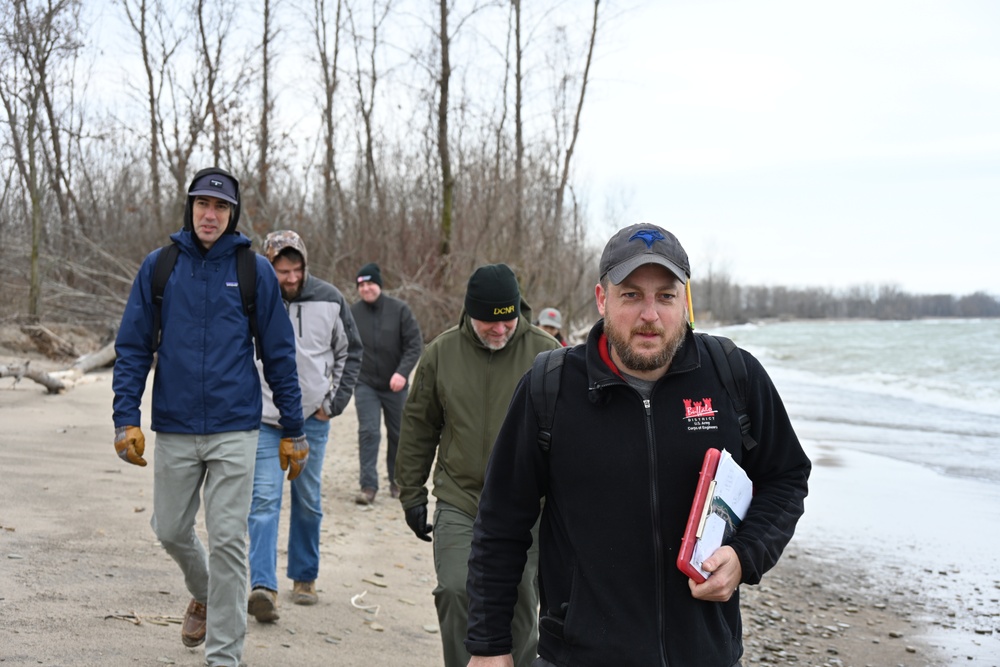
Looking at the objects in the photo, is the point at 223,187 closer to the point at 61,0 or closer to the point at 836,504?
the point at 836,504

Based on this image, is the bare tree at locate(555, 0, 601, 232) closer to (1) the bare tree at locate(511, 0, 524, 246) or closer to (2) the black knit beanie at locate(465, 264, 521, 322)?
(1) the bare tree at locate(511, 0, 524, 246)

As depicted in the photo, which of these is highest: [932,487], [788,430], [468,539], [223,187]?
[223,187]

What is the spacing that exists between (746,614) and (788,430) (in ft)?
17.6

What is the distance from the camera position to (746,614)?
786 cm

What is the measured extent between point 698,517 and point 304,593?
467 cm

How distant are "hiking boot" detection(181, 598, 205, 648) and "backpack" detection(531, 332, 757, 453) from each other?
331 centimetres

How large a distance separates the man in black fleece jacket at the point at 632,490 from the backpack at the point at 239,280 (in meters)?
2.49

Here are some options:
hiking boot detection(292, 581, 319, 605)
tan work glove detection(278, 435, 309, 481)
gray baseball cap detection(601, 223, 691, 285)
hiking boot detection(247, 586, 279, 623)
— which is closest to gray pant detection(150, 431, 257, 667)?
tan work glove detection(278, 435, 309, 481)

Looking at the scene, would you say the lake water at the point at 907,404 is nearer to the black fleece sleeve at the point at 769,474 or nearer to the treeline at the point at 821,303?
the black fleece sleeve at the point at 769,474

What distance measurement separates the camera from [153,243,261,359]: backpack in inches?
198

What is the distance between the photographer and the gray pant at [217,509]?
16.4 ft

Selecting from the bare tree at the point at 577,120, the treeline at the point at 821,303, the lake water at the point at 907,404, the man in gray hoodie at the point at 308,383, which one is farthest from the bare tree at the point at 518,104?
the treeline at the point at 821,303

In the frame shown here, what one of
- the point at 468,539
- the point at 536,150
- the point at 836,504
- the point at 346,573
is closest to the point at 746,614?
the point at 346,573

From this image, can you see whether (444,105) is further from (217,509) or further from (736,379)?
(736,379)
